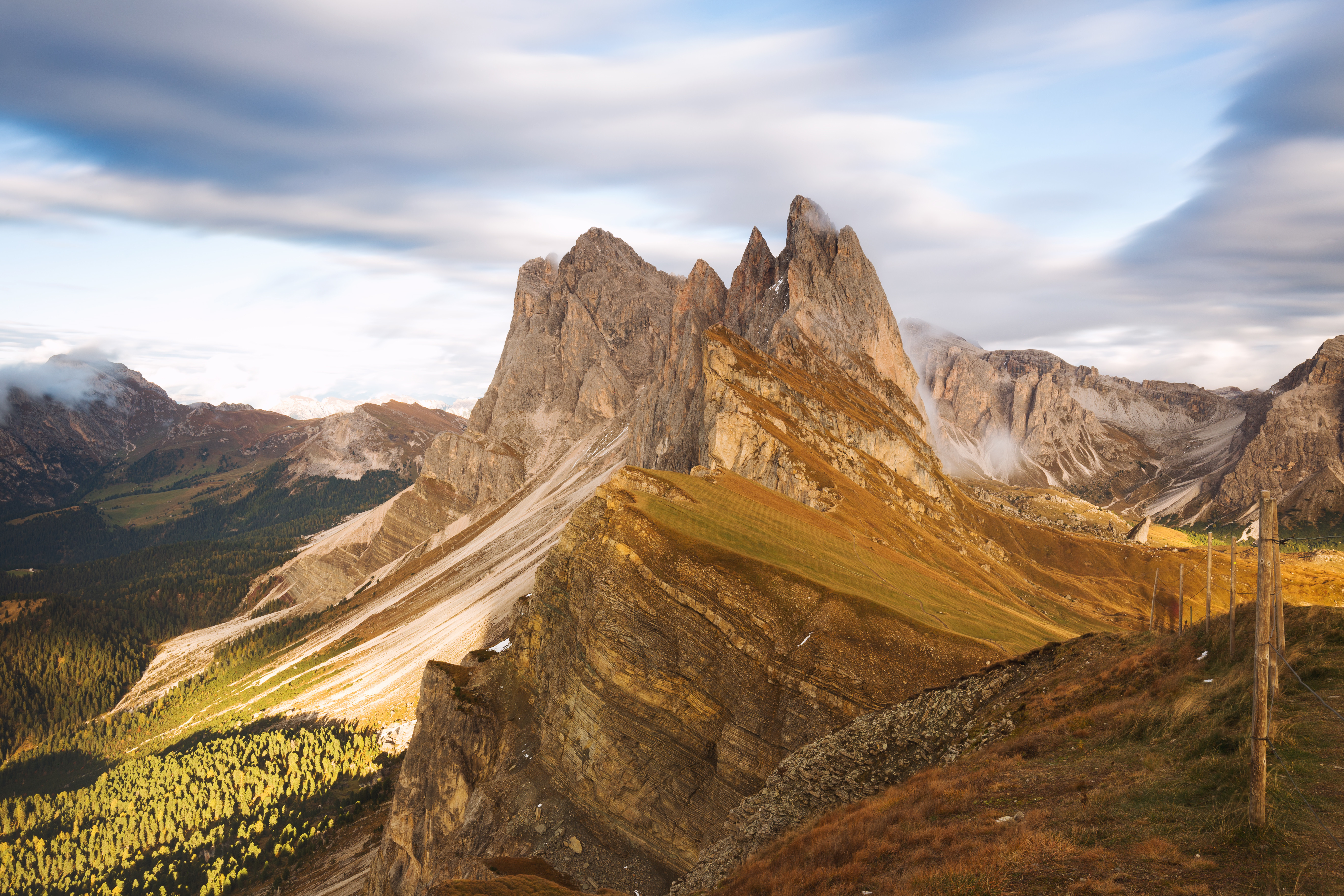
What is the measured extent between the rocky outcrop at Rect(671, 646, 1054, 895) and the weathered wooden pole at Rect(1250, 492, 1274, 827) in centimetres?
1214

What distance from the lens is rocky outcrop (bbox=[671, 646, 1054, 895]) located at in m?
25.1

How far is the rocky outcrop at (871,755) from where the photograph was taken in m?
25.1

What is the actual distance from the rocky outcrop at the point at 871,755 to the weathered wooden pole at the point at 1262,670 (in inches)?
478

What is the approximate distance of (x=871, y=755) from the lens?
1065 inches

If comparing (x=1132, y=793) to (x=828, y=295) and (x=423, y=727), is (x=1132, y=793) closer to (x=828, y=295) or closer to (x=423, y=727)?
(x=423, y=727)

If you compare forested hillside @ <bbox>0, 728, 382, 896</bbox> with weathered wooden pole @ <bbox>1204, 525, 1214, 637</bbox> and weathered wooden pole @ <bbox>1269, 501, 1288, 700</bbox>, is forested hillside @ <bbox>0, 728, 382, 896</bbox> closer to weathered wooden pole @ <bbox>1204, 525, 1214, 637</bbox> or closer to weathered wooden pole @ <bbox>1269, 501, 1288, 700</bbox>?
weathered wooden pole @ <bbox>1204, 525, 1214, 637</bbox>

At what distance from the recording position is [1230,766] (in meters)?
15.0

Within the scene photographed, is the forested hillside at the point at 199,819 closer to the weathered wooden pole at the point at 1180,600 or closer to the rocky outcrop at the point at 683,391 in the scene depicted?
the rocky outcrop at the point at 683,391

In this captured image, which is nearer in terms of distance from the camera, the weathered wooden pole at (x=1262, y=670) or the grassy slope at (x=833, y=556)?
the weathered wooden pole at (x=1262, y=670)

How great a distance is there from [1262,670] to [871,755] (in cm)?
1675

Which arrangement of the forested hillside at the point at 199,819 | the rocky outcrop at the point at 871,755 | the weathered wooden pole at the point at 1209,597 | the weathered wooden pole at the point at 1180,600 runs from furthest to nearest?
the forested hillside at the point at 199,819, the weathered wooden pole at the point at 1180,600, the rocky outcrop at the point at 871,755, the weathered wooden pole at the point at 1209,597

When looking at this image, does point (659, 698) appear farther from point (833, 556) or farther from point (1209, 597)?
point (1209, 597)

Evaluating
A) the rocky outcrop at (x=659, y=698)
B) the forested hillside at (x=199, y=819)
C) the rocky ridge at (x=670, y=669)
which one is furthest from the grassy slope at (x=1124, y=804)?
the forested hillside at (x=199, y=819)

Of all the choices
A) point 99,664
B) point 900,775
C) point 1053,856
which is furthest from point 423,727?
point 99,664
